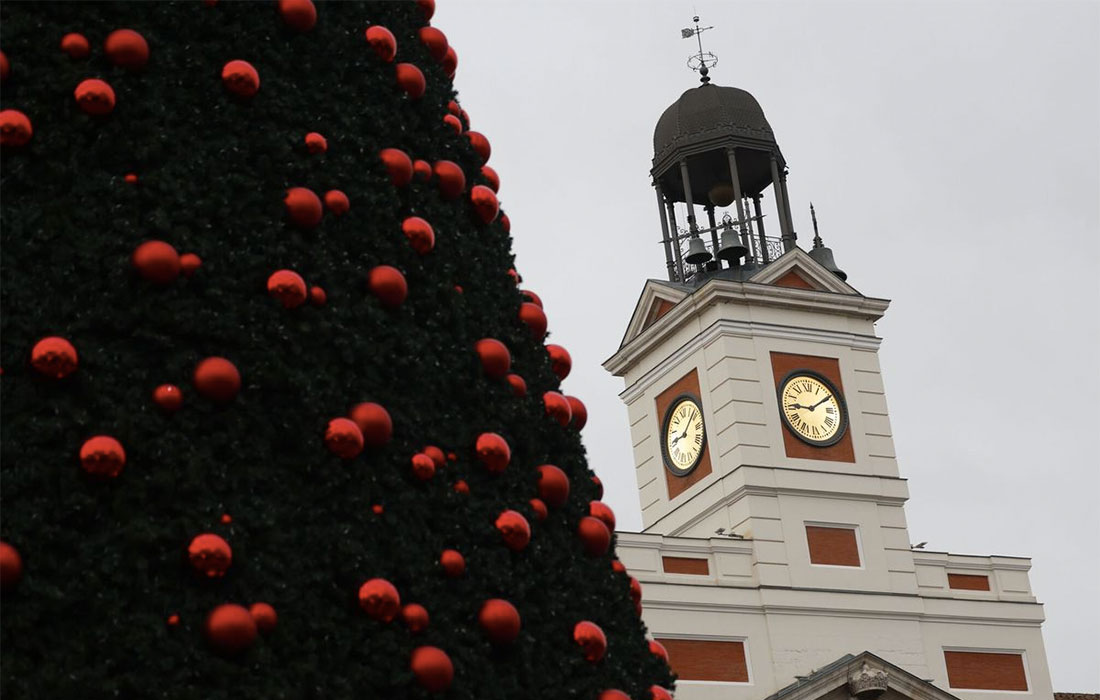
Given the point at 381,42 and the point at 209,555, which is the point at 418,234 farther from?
the point at 209,555

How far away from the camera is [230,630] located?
5344 millimetres

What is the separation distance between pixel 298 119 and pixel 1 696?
7.49 ft

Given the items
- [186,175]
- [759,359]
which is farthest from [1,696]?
[759,359]

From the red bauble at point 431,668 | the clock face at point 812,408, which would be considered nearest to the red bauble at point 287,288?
the red bauble at point 431,668

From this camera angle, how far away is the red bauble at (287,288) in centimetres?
589

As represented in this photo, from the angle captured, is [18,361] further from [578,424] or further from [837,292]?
[837,292]

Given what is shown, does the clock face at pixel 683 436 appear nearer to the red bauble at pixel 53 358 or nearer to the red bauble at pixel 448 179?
the red bauble at pixel 448 179

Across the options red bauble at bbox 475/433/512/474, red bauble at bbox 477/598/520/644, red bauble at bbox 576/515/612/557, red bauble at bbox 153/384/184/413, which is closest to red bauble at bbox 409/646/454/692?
red bauble at bbox 477/598/520/644

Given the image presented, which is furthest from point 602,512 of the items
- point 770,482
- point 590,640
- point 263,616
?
point 770,482

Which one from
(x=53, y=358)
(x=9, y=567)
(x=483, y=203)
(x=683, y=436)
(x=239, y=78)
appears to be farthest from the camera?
(x=683, y=436)

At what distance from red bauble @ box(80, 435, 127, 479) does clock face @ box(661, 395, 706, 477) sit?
84.7ft

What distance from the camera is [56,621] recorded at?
5316 millimetres

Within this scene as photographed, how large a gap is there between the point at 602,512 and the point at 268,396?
1.40 m

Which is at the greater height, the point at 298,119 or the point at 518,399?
the point at 298,119
